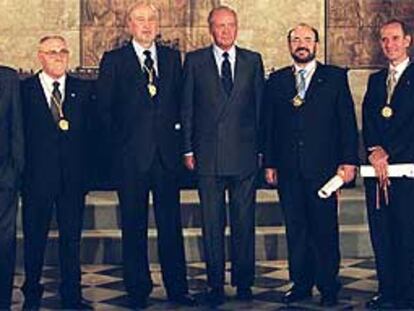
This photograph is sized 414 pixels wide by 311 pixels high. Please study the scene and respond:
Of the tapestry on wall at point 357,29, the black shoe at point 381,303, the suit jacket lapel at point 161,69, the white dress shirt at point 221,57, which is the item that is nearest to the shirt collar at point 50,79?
the suit jacket lapel at point 161,69

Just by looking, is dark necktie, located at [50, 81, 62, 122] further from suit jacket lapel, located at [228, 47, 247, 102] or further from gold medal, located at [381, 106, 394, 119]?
gold medal, located at [381, 106, 394, 119]

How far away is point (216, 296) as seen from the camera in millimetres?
6270

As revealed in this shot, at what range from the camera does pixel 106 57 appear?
20.2ft

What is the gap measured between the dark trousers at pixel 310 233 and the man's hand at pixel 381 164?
36 cm

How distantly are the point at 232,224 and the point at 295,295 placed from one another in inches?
25.5

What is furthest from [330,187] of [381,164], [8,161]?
[8,161]

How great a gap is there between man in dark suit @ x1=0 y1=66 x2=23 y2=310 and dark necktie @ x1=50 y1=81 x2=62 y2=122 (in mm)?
217

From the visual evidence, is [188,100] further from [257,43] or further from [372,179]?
[257,43]

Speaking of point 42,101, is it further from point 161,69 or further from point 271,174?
point 271,174

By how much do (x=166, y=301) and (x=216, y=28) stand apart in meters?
1.89

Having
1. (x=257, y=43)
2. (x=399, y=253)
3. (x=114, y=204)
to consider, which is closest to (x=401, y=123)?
(x=399, y=253)

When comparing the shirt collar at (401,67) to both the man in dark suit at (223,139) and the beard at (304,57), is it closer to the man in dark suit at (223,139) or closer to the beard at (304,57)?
the beard at (304,57)

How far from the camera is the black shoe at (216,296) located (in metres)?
6.25

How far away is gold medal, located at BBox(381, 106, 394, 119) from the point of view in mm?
6027
